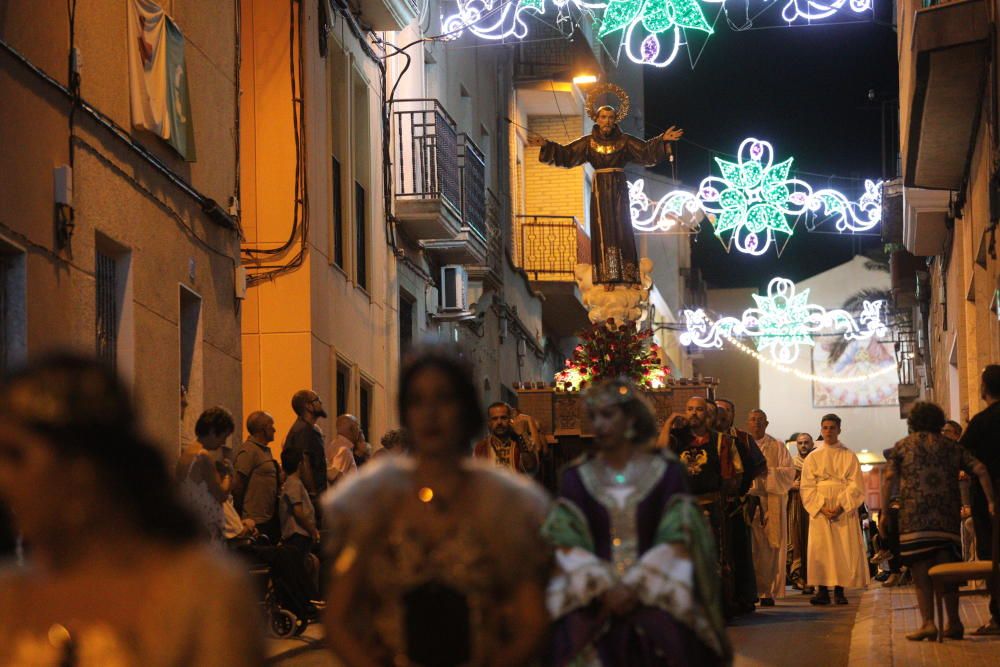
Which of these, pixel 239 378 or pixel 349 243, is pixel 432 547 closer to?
pixel 239 378

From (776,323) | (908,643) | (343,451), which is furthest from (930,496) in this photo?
(776,323)

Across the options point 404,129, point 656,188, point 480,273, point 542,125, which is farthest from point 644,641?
point 656,188

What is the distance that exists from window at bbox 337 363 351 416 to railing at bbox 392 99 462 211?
3.31m

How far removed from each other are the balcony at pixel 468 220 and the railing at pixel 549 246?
735cm

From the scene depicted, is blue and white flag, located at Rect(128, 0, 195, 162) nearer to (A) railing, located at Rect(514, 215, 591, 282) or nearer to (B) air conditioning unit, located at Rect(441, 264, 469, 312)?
(B) air conditioning unit, located at Rect(441, 264, 469, 312)

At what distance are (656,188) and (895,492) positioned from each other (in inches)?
1820

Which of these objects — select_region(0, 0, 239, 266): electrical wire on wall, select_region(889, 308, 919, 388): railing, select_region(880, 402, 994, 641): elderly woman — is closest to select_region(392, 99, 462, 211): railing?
select_region(0, 0, 239, 266): electrical wire on wall

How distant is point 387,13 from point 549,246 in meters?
13.8

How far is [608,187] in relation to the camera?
2208cm

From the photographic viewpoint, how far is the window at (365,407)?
79.6 ft

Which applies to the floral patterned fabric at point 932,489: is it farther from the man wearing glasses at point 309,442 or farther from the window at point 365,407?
the window at point 365,407

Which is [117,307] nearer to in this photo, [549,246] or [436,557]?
[436,557]

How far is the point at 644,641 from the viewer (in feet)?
20.9

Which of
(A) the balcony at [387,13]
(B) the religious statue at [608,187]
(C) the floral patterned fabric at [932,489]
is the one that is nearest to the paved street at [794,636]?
(C) the floral patterned fabric at [932,489]
